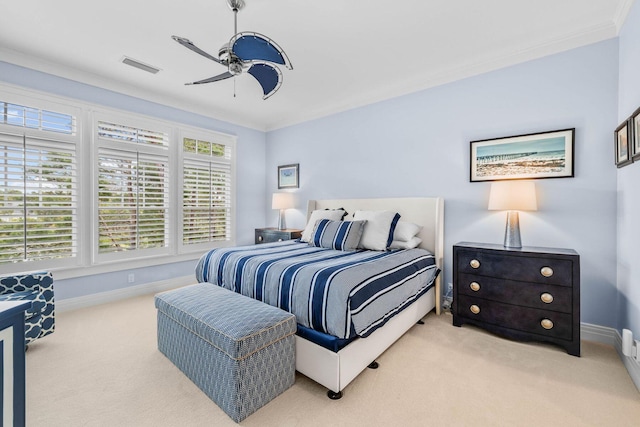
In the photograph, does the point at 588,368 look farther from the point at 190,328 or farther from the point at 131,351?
the point at 131,351

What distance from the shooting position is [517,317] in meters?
2.49

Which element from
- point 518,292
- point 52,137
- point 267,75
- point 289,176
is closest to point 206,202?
point 289,176

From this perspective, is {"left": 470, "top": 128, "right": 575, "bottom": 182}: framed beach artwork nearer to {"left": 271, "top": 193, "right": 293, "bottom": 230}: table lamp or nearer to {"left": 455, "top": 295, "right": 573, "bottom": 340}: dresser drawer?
{"left": 455, "top": 295, "right": 573, "bottom": 340}: dresser drawer

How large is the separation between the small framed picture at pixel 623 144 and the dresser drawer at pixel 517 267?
2.79 feet

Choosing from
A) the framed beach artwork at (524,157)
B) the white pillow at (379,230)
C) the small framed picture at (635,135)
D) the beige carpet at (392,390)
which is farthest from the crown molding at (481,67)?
the beige carpet at (392,390)

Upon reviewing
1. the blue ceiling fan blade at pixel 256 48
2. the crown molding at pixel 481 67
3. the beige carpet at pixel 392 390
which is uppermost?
the crown molding at pixel 481 67

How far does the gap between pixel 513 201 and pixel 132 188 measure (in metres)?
4.32

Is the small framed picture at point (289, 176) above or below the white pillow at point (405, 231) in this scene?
above

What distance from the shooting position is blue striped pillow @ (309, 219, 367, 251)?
3.02 m

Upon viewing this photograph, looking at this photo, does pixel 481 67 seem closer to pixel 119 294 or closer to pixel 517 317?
pixel 517 317

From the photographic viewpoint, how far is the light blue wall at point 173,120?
3.08 metres

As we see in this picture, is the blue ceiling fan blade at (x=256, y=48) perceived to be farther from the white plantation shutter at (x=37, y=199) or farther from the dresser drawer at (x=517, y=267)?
the white plantation shutter at (x=37, y=199)

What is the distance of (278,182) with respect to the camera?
523 cm

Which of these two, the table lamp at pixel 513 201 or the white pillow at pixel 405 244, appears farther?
the white pillow at pixel 405 244
